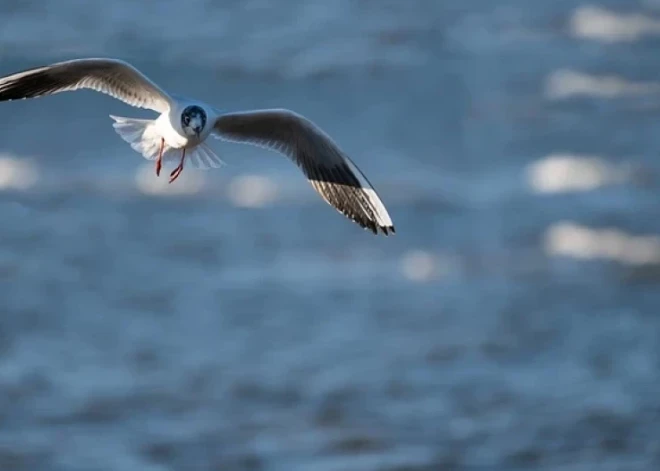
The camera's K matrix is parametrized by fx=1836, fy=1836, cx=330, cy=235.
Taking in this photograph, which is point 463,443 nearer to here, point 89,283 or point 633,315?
point 633,315

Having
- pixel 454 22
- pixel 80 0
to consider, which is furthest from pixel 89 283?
pixel 454 22

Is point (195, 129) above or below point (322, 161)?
below

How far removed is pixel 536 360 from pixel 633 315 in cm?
76

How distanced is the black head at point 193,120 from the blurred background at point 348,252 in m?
3.72

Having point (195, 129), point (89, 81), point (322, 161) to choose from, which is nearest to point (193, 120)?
point (195, 129)

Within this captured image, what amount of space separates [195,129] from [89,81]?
0.57 metres

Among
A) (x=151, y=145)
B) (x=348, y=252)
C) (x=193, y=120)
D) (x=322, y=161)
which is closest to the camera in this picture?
(x=193, y=120)

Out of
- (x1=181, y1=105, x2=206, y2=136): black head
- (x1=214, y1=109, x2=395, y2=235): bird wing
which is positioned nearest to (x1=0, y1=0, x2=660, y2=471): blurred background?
(x1=214, y1=109, x2=395, y2=235): bird wing

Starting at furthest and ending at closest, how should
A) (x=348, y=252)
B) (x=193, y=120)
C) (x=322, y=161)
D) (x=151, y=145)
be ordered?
(x=348, y=252)
(x=322, y=161)
(x=151, y=145)
(x=193, y=120)

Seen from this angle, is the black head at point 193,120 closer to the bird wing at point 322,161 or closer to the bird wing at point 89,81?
the bird wing at point 89,81

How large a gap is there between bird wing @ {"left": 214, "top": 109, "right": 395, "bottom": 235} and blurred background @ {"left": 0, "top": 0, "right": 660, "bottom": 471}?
3153 mm

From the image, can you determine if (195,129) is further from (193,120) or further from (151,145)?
(151,145)

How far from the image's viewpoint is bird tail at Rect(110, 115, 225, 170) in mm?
5855

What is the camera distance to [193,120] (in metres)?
5.51
